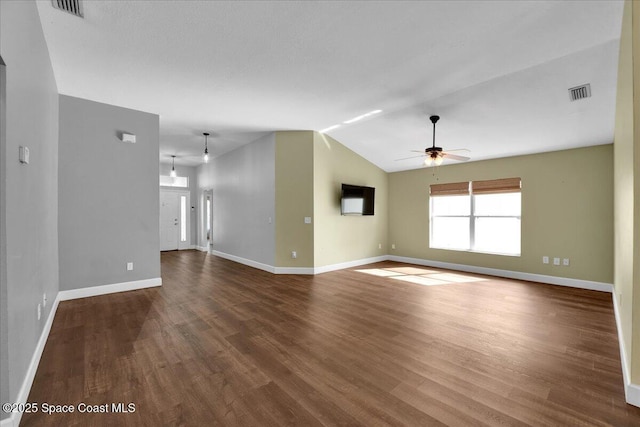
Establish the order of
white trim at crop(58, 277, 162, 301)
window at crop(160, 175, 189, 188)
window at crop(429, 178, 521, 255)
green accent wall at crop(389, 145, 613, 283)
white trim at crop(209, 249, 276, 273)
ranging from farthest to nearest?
1. window at crop(160, 175, 189, 188)
2. white trim at crop(209, 249, 276, 273)
3. window at crop(429, 178, 521, 255)
4. green accent wall at crop(389, 145, 613, 283)
5. white trim at crop(58, 277, 162, 301)

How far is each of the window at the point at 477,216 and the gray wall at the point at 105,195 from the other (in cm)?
586

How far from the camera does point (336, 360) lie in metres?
2.31

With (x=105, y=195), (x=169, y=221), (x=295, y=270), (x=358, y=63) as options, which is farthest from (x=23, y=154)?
(x=169, y=221)

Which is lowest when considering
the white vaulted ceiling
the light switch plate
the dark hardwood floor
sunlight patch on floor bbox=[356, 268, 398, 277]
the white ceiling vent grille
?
sunlight patch on floor bbox=[356, 268, 398, 277]

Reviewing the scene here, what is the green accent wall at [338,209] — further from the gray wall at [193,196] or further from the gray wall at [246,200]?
the gray wall at [193,196]

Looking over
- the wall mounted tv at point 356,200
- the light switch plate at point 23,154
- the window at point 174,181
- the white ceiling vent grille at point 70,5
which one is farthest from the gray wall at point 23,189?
the window at point 174,181

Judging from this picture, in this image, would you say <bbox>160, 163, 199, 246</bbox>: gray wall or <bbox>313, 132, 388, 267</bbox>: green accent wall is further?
<bbox>160, 163, 199, 246</bbox>: gray wall

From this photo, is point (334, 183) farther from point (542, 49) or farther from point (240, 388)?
point (240, 388)

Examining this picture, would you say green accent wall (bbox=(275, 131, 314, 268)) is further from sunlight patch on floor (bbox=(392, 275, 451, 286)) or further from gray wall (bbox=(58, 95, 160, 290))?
gray wall (bbox=(58, 95, 160, 290))

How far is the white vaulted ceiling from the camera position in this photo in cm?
229

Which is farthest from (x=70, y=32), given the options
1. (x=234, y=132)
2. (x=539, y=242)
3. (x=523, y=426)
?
(x=539, y=242)

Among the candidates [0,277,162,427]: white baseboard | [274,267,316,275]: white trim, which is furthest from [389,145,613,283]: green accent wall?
[0,277,162,427]: white baseboard

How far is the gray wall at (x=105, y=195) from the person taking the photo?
3.87 m

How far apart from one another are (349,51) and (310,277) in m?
3.84
